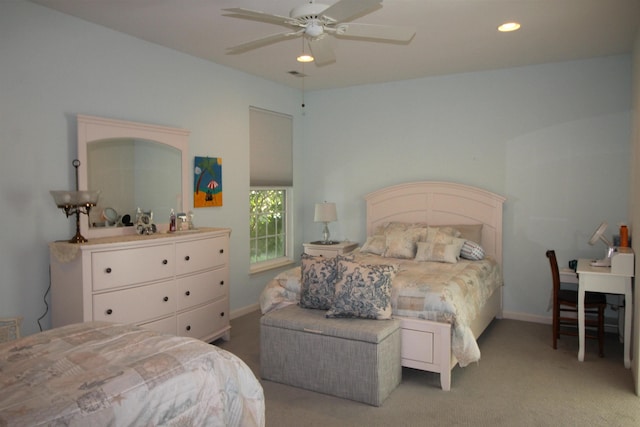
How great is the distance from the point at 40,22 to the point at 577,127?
15.7ft

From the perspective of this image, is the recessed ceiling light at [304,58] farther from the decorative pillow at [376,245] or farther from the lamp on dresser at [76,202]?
the lamp on dresser at [76,202]

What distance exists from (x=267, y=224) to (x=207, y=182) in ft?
4.17

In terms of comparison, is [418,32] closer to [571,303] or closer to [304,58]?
[304,58]

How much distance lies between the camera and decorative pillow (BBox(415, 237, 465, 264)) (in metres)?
4.40

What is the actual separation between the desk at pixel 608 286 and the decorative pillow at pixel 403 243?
A: 1514 millimetres

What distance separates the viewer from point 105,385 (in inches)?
61.0

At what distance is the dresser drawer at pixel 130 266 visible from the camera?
3.17 metres

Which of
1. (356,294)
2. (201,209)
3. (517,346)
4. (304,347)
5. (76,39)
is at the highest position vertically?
(76,39)

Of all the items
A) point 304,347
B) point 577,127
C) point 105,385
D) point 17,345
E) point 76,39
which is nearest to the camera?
point 105,385

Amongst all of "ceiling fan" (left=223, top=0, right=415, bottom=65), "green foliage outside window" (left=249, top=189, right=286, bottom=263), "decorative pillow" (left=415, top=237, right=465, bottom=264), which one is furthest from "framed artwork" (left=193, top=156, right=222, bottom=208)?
"decorative pillow" (left=415, top=237, right=465, bottom=264)

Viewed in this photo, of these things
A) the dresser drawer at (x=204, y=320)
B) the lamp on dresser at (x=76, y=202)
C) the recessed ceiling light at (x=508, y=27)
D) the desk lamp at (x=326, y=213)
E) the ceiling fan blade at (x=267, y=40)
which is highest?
the recessed ceiling light at (x=508, y=27)

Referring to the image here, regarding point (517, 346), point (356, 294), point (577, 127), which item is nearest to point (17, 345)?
point (356, 294)

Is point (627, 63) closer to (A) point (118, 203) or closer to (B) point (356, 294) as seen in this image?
(B) point (356, 294)

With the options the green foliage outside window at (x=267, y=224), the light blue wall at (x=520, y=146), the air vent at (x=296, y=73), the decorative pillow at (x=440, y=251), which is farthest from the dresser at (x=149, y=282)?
the light blue wall at (x=520, y=146)
